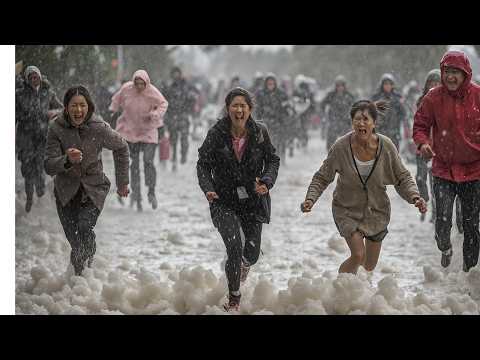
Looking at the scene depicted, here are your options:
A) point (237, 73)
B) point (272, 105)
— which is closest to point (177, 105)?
point (272, 105)

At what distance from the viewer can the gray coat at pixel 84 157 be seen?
7398 millimetres

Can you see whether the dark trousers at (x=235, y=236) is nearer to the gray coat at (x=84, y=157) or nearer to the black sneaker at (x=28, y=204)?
the gray coat at (x=84, y=157)

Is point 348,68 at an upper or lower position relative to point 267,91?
upper

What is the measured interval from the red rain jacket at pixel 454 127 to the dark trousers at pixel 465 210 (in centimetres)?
10

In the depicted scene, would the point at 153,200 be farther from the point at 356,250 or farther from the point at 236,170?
the point at 356,250

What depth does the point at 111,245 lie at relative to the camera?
34.2 ft

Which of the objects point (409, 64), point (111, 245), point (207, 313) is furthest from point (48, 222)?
point (409, 64)

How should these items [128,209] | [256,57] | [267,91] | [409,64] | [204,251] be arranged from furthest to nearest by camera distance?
[256,57], [409,64], [267,91], [128,209], [204,251]

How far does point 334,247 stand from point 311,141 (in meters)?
14.9

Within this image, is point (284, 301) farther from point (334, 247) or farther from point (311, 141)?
point (311, 141)

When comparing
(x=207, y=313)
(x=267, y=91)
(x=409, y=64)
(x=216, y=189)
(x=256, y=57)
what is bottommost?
(x=207, y=313)

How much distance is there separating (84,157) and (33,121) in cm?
335

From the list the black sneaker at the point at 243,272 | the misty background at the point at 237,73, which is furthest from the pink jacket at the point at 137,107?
the black sneaker at the point at 243,272

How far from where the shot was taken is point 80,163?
296 inches
